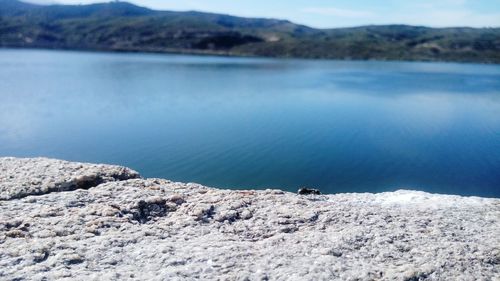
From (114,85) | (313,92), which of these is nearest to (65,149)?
(114,85)

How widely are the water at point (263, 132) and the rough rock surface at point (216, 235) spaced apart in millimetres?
8337

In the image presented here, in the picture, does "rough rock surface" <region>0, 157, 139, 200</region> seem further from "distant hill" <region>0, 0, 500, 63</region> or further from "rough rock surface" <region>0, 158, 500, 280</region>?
"distant hill" <region>0, 0, 500, 63</region>

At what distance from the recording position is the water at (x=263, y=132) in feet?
70.8

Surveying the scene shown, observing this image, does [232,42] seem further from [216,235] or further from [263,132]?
[216,235]

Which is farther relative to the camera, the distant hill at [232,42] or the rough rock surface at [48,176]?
the distant hill at [232,42]

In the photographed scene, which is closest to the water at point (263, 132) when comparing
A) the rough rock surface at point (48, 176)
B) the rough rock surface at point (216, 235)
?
the rough rock surface at point (48, 176)

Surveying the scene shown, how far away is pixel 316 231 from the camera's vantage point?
981cm

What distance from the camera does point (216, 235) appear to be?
9.40 metres

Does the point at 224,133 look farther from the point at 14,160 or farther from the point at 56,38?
the point at 56,38

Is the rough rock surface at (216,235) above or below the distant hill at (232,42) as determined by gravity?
below

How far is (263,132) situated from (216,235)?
2070cm

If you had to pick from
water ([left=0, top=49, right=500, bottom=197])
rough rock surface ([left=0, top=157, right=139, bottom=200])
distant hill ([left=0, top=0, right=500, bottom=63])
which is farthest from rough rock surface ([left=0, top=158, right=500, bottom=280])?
distant hill ([left=0, top=0, right=500, bottom=63])

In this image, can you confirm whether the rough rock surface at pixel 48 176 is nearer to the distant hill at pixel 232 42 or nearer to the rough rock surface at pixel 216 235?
the rough rock surface at pixel 216 235

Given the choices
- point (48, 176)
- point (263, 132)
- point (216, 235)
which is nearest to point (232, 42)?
point (263, 132)
